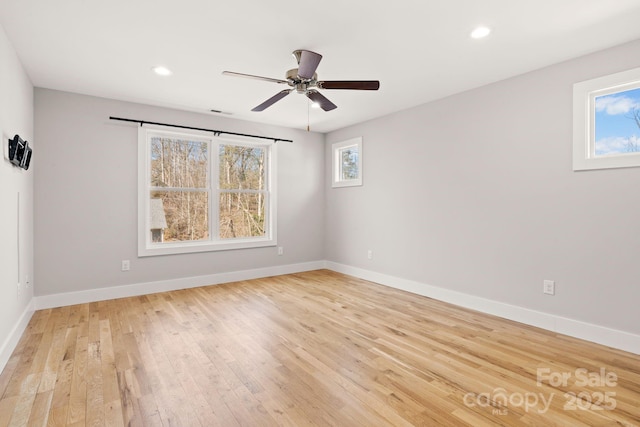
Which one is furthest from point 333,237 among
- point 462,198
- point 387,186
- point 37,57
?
point 37,57

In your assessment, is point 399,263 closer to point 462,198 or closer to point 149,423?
point 462,198

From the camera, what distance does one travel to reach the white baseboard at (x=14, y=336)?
2332mm

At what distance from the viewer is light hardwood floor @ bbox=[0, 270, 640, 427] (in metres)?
1.79

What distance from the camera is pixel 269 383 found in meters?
2.11

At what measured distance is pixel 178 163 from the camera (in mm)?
4637

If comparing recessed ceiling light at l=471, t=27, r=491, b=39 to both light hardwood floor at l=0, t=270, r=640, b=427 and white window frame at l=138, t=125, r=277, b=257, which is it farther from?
white window frame at l=138, t=125, r=277, b=257

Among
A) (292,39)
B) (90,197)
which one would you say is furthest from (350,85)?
(90,197)

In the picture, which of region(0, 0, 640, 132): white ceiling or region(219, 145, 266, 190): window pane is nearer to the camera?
region(0, 0, 640, 132): white ceiling

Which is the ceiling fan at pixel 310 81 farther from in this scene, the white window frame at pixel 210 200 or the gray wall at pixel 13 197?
the white window frame at pixel 210 200

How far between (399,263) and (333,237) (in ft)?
5.02

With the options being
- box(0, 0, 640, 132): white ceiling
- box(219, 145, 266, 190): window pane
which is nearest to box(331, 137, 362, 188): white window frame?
box(219, 145, 266, 190): window pane

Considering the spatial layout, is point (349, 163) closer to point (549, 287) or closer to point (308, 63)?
point (308, 63)

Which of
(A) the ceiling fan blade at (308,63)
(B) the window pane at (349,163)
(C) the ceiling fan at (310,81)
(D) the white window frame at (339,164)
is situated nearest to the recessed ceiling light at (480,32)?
(C) the ceiling fan at (310,81)

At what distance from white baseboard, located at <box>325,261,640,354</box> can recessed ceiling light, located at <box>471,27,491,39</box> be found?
8.47ft
